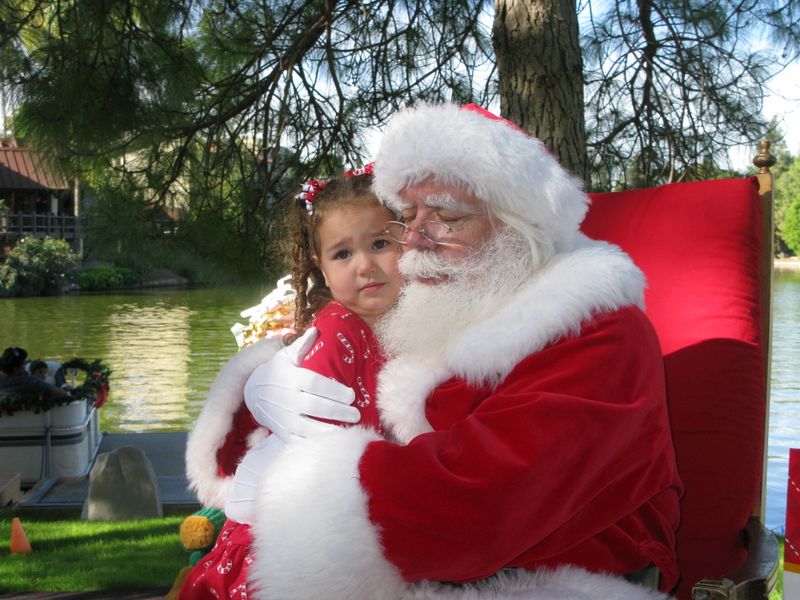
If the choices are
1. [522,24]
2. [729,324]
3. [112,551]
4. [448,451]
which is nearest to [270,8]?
[522,24]

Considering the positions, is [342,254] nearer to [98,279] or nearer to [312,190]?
[312,190]

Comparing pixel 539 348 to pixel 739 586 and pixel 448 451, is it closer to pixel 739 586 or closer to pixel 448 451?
pixel 448 451

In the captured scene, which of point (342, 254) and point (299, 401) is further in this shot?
point (342, 254)

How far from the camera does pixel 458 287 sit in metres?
1.71

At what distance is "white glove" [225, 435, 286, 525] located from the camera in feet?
5.94

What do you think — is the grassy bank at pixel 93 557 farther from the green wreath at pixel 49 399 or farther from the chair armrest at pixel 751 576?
the chair armrest at pixel 751 576

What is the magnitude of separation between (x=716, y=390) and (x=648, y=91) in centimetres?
345

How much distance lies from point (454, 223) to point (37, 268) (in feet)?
89.1

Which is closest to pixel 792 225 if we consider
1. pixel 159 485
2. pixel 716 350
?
pixel 159 485

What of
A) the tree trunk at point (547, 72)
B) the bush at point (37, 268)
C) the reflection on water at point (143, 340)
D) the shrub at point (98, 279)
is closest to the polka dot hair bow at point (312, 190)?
the tree trunk at point (547, 72)

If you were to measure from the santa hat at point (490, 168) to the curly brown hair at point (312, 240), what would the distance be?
0.74 feet

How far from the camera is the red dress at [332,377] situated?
1.74 meters

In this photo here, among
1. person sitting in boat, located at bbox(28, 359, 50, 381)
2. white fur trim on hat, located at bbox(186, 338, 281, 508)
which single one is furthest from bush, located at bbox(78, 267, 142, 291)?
white fur trim on hat, located at bbox(186, 338, 281, 508)

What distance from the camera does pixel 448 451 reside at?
4.71 ft
